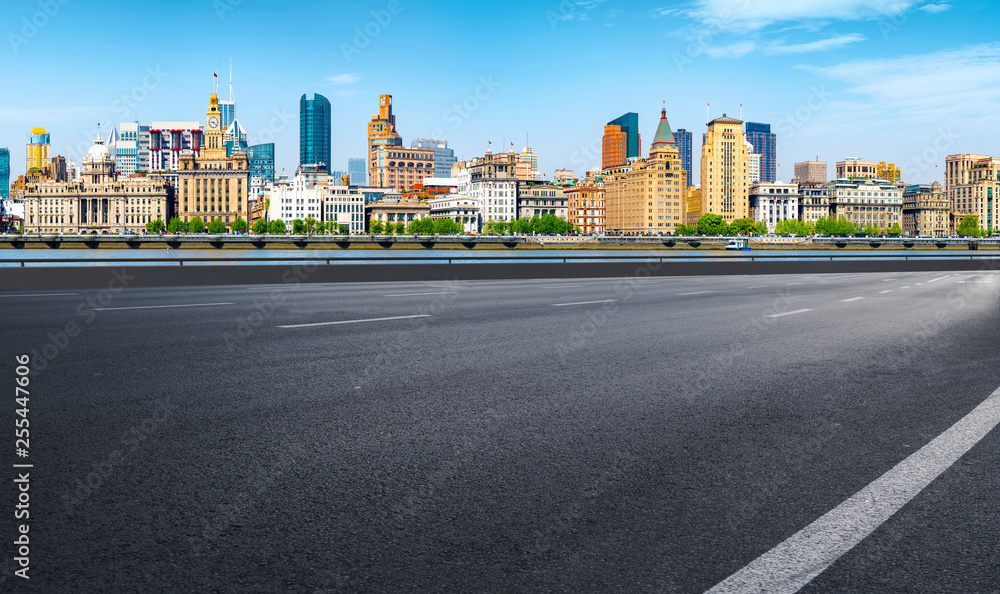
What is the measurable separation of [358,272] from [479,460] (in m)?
24.4

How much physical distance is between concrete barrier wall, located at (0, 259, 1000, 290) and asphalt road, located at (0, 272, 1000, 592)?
1332cm

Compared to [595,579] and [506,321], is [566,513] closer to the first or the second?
[595,579]

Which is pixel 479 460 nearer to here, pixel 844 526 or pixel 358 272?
pixel 844 526

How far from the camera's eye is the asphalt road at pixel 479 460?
3.29 meters

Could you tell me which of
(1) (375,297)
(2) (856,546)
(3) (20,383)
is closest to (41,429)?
(3) (20,383)

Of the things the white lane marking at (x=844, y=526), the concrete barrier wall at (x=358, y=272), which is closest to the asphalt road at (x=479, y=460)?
the white lane marking at (x=844, y=526)

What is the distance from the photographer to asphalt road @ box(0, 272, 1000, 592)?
3.29 m

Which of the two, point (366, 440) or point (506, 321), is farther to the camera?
point (506, 321)

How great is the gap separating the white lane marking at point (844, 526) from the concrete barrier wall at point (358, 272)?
21014mm

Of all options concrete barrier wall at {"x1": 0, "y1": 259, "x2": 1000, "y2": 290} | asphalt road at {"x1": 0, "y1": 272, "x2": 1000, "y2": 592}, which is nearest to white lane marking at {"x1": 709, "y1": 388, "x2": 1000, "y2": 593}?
asphalt road at {"x1": 0, "y1": 272, "x2": 1000, "y2": 592}

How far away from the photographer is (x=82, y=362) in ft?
26.3

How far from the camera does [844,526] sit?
147 inches

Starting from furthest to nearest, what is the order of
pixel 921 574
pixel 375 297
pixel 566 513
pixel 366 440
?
pixel 375 297 < pixel 366 440 < pixel 566 513 < pixel 921 574

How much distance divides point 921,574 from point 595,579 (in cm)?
121
